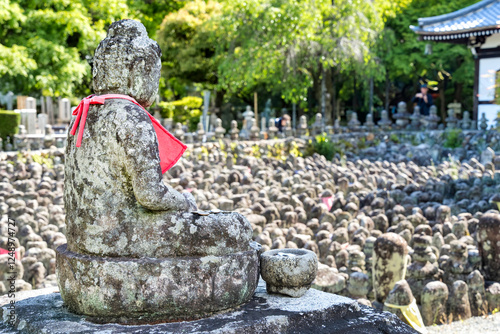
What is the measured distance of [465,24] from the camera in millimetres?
Answer: 18062

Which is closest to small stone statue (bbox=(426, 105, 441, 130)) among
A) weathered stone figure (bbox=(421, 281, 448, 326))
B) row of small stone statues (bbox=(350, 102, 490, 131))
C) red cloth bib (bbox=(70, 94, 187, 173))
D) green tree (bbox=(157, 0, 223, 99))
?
row of small stone statues (bbox=(350, 102, 490, 131))

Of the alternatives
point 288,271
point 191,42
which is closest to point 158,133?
point 288,271

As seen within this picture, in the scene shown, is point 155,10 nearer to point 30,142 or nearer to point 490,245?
point 30,142

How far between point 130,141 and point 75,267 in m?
0.74

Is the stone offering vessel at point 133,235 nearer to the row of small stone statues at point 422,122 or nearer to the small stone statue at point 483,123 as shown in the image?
the small stone statue at point 483,123

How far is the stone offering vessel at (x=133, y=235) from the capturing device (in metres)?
3.26

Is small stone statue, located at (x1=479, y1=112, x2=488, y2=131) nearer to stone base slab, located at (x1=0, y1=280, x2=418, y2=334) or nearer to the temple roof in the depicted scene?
the temple roof

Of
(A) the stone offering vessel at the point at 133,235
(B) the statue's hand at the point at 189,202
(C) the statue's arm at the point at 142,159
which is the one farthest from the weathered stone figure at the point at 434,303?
(C) the statue's arm at the point at 142,159

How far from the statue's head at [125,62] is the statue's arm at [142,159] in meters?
0.21

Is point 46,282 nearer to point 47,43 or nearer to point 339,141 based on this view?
point 339,141

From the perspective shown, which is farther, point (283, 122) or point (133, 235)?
point (283, 122)

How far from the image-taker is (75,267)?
3.36 metres

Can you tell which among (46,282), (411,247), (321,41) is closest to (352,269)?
(411,247)

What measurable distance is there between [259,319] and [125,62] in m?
1.55
